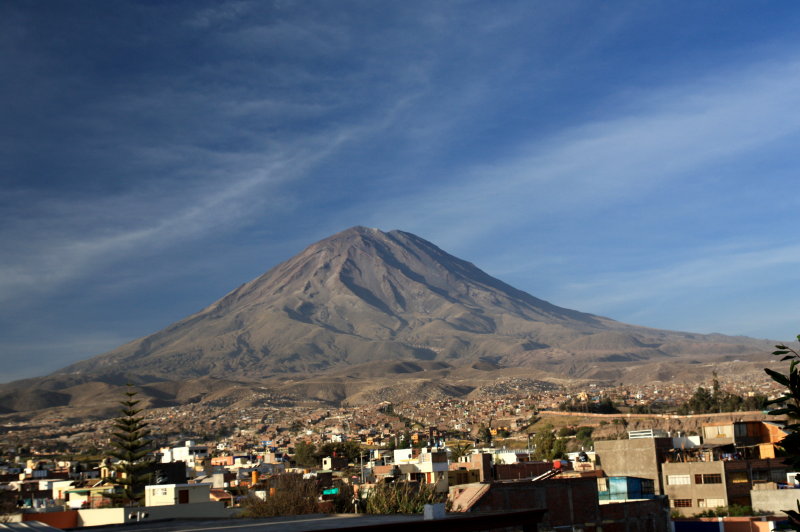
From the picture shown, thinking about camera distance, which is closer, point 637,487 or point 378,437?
point 637,487

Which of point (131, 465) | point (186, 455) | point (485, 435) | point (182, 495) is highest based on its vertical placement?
point (485, 435)

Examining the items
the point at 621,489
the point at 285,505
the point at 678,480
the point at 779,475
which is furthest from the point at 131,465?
the point at 779,475

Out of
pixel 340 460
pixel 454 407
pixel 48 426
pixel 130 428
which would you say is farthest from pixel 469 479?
pixel 48 426

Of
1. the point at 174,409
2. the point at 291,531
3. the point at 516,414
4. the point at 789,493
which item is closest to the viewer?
the point at 291,531

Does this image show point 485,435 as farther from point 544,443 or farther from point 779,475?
point 779,475

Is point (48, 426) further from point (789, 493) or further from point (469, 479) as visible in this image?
point (789, 493)

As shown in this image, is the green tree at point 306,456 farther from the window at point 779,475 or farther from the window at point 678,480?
the window at point 779,475
